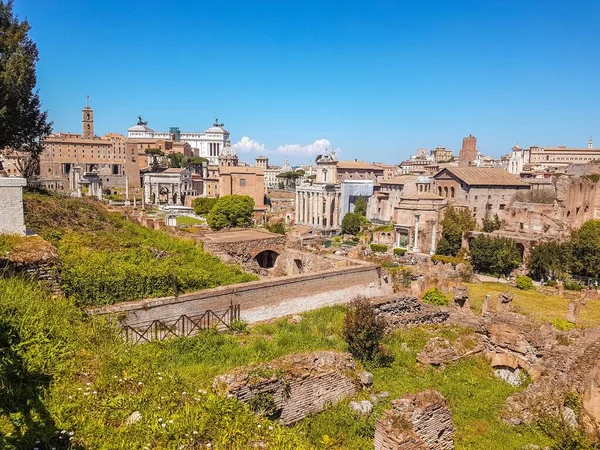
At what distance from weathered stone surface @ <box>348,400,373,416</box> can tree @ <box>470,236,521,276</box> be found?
1076 inches

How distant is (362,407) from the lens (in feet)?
31.7

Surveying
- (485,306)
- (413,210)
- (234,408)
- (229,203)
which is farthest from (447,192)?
(234,408)

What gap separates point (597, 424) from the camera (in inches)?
373

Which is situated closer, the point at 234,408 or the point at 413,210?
the point at 234,408

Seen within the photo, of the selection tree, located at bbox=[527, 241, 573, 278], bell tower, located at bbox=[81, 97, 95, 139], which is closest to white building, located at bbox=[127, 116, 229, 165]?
bell tower, located at bbox=[81, 97, 95, 139]

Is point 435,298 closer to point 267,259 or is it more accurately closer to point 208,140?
point 267,259

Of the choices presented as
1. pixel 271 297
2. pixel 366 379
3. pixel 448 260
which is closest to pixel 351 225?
pixel 448 260

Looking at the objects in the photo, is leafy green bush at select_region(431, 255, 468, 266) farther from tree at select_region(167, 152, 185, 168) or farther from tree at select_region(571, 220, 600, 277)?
tree at select_region(167, 152, 185, 168)

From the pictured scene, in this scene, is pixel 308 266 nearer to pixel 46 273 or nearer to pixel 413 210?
pixel 46 273

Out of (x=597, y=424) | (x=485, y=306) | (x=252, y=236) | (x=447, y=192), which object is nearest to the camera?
(x=597, y=424)

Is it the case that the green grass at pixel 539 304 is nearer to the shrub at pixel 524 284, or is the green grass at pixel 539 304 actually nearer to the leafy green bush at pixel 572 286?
the shrub at pixel 524 284

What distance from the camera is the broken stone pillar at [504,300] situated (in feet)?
64.5

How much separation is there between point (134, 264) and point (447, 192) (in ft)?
178

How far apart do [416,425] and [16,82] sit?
68.2ft
